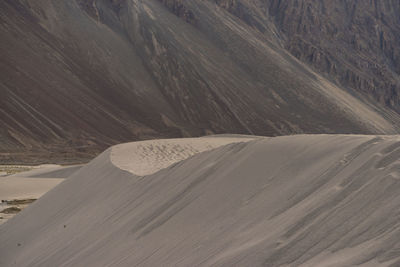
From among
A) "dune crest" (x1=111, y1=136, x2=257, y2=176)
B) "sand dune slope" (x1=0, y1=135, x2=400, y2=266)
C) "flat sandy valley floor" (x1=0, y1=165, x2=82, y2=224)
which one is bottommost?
"flat sandy valley floor" (x1=0, y1=165, x2=82, y2=224)

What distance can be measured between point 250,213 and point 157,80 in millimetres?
47930

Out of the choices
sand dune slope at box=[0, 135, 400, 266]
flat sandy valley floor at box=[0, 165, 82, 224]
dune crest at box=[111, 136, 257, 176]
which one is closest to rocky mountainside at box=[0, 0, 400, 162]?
flat sandy valley floor at box=[0, 165, 82, 224]

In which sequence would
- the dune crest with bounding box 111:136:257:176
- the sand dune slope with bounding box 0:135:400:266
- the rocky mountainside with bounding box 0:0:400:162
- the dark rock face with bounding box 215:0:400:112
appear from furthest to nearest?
the dark rock face with bounding box 215:0:400:112 → the rocky mountainside with bounding box 0:0:400:162 → the dune crest with bounding box 111:136:257:176 → the sand dune slope with bounding box 0:135:400:266

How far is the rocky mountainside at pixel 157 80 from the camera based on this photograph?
1618 inches

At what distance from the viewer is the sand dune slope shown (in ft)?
A: 10.8

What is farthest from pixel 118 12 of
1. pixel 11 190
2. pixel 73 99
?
pixel 11 190

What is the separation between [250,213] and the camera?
4387mm

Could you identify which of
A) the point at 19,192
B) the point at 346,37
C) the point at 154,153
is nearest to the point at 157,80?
the point at 19,192

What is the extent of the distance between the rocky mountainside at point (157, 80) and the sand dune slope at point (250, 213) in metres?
29.7

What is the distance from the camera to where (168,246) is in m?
4.50

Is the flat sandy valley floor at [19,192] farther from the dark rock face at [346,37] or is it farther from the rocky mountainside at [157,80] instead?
the dark rock face at [346,37]

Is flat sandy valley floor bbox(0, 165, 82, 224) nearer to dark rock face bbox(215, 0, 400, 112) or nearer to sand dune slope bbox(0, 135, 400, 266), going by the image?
sand dune slope bbox(0, 135, 400, 266)

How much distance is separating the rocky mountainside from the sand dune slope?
29.7 m

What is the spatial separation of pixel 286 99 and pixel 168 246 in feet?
167
